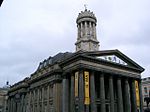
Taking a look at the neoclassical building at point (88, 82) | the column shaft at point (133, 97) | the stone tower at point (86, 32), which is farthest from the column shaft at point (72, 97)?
the stone tower at point (86, 32)

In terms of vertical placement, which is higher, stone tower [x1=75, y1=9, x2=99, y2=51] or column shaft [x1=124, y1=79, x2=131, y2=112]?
stone tower [x1=75, y1=9, x2=99, y2=51]

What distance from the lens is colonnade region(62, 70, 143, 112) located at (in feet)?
123

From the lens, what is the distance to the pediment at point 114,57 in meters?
41.9

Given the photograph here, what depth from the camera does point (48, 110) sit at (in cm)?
4800

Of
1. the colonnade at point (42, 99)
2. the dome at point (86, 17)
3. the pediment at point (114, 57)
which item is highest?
the dome at point (86, 17)

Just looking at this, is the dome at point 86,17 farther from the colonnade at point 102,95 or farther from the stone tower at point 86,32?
the colonnade at point 102,95

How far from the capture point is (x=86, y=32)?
5628 cm

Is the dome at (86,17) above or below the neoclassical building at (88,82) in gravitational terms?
above

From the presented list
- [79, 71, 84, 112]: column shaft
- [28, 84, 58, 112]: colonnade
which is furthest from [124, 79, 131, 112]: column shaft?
[28, 84, 58, 112]: colonnade

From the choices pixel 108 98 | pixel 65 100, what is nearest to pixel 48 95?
pixel 65 100

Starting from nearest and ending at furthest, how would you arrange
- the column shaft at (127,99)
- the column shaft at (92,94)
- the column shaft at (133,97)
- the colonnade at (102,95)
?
the column shaft at (92,94), the colonnade at (102,95), the column shaft at (127,99), the column shaft at (133,97)

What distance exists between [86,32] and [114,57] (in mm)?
13970

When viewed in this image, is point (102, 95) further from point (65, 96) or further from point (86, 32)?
point (86, 32)

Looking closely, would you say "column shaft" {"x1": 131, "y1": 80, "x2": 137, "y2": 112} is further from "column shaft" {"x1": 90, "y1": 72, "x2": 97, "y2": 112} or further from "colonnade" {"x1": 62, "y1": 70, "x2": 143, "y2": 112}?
"column shaft" {"x1": 90, "y1": 72, "x2": 97, "y2": 112}
